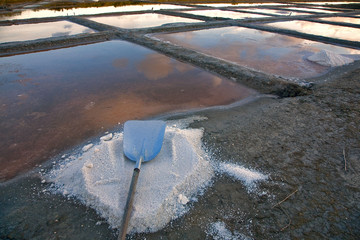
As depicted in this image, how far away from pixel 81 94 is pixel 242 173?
2.96 metres

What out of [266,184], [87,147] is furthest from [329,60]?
[87,147]

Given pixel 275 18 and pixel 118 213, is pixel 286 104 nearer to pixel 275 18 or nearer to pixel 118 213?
pixel 118 213

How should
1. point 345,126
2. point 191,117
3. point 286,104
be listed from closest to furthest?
point 345,126 < point 191,117 < point 286,104

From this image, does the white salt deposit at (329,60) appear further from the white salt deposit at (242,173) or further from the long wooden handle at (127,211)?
the long wooden handle at (127,211)

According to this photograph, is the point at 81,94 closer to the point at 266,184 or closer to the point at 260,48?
the point at 266,184

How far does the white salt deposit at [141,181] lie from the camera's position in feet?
5.10

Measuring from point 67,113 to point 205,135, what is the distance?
6.67ft

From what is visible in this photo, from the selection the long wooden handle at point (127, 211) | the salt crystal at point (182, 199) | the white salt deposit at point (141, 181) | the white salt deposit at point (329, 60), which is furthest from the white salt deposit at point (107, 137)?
the white salt deposit at point (329, 60)

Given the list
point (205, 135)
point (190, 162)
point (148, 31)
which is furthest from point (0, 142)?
point (148, 31)

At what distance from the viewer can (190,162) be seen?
197 centimetres

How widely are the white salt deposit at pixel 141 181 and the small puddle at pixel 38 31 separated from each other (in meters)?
6.98

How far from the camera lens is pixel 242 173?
6.41 feet

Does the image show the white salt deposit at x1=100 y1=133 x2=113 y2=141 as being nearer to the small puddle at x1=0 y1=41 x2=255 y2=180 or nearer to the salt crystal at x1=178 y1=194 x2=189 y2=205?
the small puddle at x1=0 y1=41 x2=255 y2=180

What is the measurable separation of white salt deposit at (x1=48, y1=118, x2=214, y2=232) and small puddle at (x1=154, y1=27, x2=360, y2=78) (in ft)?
11.7
